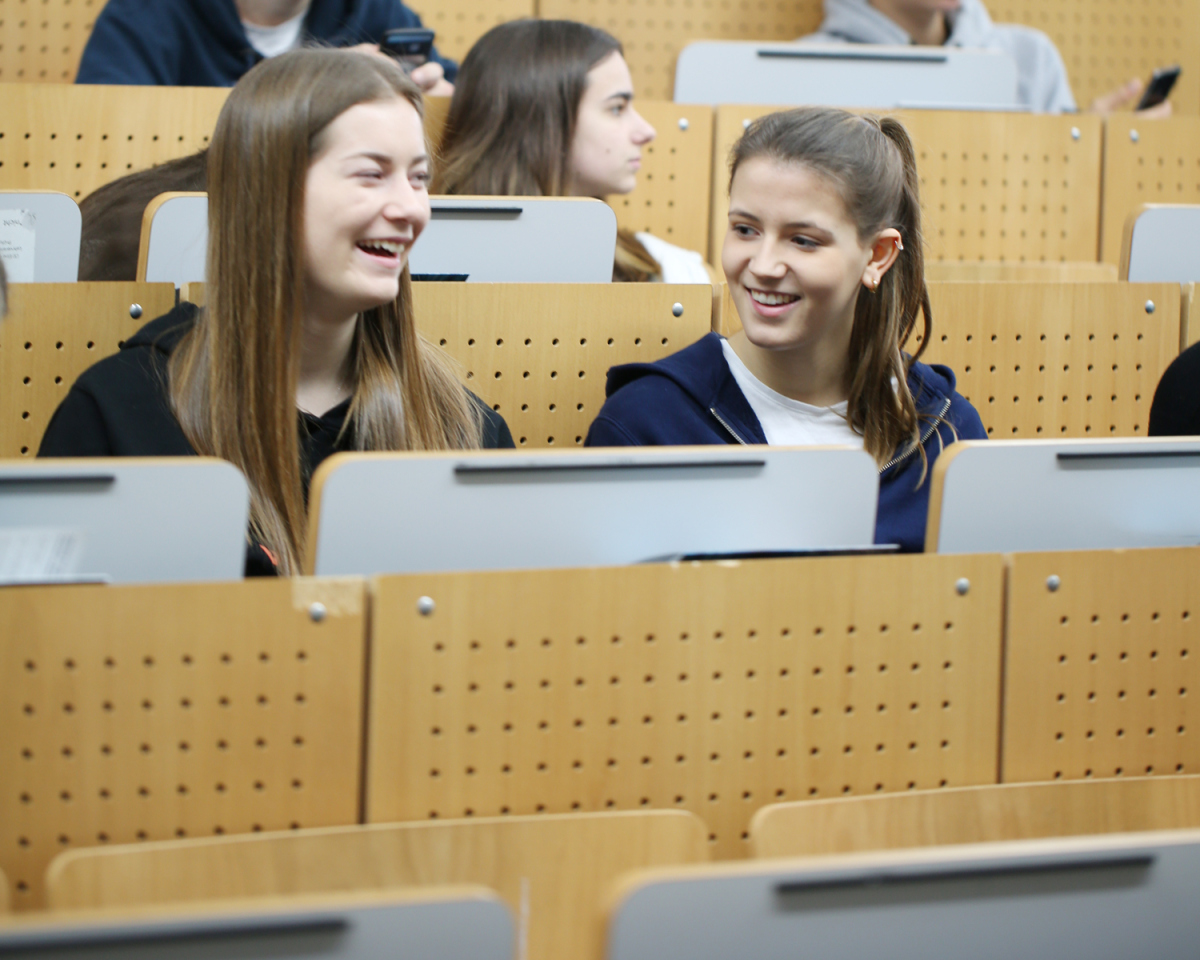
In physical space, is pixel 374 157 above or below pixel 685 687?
above

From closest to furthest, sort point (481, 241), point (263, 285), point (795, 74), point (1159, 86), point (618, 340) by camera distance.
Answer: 1. point (263, 285)
2. point (618, 340)
3. point (481, 241)
4. point (795, 74)
5. point (1159, 86)

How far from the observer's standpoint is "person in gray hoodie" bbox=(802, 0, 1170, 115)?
155 inches

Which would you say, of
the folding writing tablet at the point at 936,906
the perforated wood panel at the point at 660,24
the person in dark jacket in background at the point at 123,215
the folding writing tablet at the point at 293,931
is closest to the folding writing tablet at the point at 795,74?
the perforated wood panel at the point at 660,24

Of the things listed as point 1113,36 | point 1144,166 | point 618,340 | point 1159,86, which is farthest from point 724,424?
point 1113,36

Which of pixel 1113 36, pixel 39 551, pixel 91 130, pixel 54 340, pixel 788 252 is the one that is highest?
pixel 1113 36

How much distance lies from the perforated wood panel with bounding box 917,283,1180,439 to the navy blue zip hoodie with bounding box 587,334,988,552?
30 centimetres

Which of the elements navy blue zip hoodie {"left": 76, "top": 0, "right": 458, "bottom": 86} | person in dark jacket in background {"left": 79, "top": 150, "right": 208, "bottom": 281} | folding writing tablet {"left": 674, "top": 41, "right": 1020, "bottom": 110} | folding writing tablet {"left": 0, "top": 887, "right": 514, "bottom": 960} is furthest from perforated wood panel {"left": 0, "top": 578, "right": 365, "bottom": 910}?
folding writing tablet {"left": 674, "top": 41, "right": 1020, "bottom": 110}

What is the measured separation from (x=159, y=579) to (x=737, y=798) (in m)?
0.59

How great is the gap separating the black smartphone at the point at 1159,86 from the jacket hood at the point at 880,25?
0.65 meters

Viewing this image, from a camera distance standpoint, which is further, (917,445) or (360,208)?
(917,445)

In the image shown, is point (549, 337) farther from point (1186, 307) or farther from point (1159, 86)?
point (1159, 86)

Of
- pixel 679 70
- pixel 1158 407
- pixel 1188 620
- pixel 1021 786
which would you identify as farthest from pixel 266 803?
pixel 679 70

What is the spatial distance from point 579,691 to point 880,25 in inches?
131

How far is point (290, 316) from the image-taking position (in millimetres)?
1606
